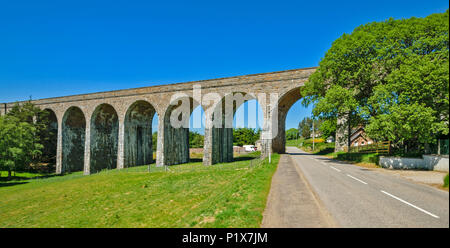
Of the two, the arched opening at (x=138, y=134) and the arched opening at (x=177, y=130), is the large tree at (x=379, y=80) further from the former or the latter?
the arched opening at (x=138, y=134)

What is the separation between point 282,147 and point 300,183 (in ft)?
70.7

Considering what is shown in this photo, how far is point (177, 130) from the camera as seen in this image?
120ft

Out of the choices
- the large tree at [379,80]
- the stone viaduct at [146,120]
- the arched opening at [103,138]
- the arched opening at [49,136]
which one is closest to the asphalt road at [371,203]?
the large tree at [379,80]

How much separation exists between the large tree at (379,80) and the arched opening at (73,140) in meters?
39.8

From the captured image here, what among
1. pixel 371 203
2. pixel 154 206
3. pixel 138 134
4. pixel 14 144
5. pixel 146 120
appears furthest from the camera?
pixel 146 120

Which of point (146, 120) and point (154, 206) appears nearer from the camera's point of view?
point (154, 206)

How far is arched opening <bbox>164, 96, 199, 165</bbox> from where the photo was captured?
34062mm

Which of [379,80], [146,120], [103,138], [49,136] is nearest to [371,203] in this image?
[379,80]

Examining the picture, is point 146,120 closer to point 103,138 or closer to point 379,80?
point 103,138

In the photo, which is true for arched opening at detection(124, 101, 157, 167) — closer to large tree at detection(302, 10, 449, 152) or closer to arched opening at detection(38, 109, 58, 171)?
arched opening at detection(38, 109, 58, 171)

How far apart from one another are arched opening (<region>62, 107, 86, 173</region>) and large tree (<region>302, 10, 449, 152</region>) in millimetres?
39802

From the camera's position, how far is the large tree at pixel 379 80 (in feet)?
39.5

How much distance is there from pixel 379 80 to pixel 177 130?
27.3 m
